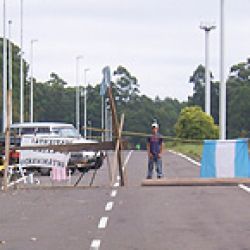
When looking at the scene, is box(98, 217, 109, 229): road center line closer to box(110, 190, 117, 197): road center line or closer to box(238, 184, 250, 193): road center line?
box(110, 190, 117, 197): road center line

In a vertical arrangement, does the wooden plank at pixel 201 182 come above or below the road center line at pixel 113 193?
above

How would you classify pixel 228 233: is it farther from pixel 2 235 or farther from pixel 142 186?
pixel 142 186

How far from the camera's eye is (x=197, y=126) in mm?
74250

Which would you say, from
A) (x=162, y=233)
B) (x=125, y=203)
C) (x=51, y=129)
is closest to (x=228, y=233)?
(x=162, y=233)

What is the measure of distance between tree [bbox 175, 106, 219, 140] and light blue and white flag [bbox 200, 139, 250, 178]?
48.3 m

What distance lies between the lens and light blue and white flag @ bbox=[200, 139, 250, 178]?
2508 centimetres

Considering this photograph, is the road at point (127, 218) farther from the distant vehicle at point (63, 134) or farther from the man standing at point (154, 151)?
the distant vehicle at point (63, 134)

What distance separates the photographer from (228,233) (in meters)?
14.0

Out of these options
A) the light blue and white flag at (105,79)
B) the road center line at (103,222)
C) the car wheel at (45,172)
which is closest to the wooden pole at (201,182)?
the light blue and white flag at (105,79)

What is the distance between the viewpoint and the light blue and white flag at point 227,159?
25078 millimetres

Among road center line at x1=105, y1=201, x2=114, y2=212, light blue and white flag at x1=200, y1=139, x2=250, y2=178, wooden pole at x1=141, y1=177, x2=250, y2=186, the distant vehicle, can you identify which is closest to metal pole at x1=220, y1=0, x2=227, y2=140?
the distant vehicle

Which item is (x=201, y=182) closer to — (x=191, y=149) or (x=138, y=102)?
(x=191, y=149)

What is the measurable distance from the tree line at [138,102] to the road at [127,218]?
88016 millimetres

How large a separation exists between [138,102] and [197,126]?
7283 cm
